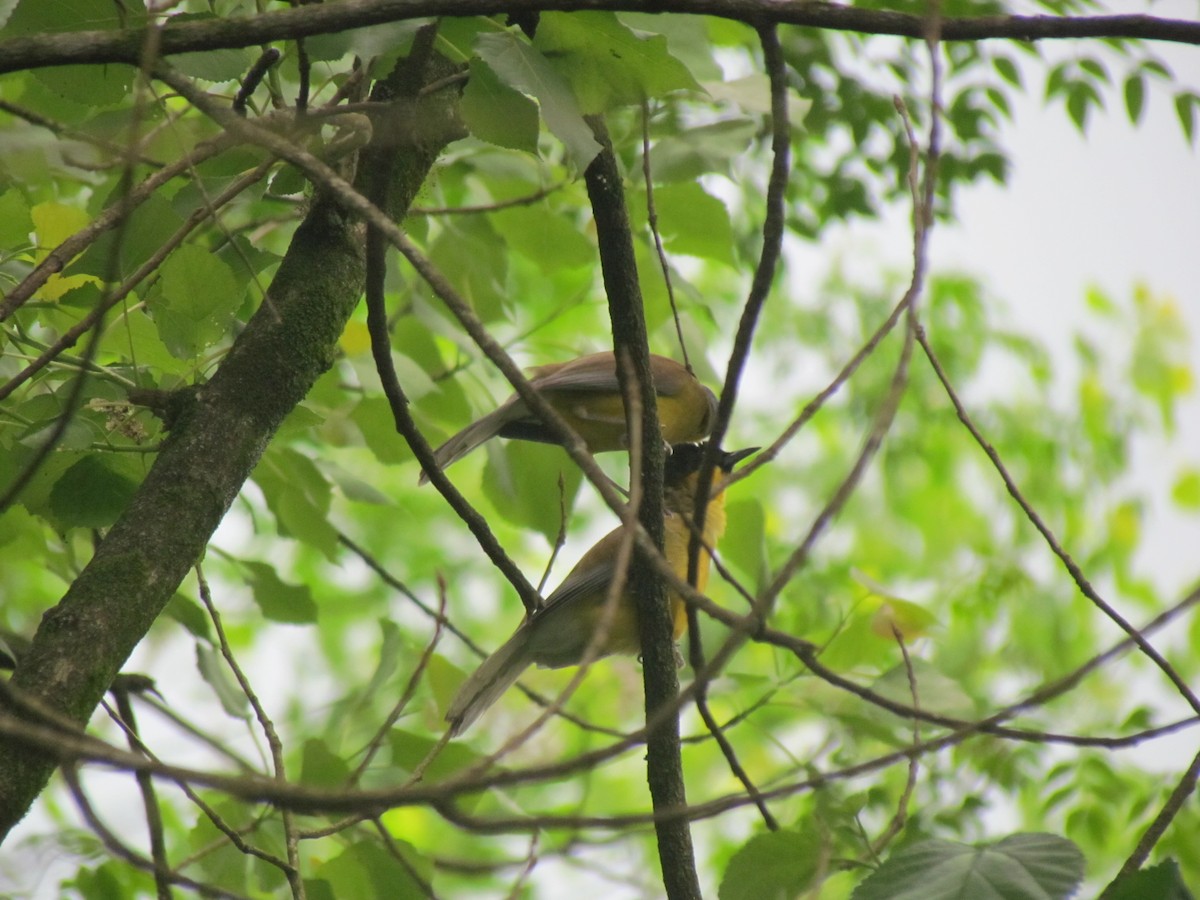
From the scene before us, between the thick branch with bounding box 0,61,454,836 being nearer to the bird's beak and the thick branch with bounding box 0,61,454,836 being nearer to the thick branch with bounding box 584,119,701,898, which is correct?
the thick branch with bounding box 584,119,701,898

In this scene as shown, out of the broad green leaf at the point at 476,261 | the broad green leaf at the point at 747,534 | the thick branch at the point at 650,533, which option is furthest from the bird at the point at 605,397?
the thick branch at the point at 650,533

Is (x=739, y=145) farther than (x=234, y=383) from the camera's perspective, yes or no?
Yes

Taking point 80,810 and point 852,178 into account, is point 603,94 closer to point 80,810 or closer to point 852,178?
point 80,810

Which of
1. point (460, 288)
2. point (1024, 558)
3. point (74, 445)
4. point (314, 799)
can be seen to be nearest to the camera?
point (314, 799)

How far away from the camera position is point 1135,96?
150 inches

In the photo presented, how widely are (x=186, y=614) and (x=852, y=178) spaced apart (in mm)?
3519

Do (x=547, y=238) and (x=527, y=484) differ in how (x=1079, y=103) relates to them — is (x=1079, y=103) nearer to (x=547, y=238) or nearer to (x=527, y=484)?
(x=547, y=238)

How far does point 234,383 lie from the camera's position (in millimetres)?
2264

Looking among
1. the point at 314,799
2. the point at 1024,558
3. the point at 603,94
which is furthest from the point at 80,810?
the point at 1024,558

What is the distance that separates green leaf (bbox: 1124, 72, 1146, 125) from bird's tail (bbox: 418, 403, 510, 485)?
7.62 ft

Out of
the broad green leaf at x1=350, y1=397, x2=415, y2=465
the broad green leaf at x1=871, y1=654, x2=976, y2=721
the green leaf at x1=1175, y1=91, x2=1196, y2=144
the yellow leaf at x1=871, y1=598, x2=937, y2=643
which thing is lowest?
the broad green leaf at x1=871, y1=654, x2=976, y2=721

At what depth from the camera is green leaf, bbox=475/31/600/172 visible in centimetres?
202

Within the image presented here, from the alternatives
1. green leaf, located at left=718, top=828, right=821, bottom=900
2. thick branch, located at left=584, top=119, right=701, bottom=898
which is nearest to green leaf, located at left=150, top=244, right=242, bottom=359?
thick branch, located at left=584, top=119, right=701, bottom=898

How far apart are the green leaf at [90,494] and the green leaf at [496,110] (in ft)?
3.31
